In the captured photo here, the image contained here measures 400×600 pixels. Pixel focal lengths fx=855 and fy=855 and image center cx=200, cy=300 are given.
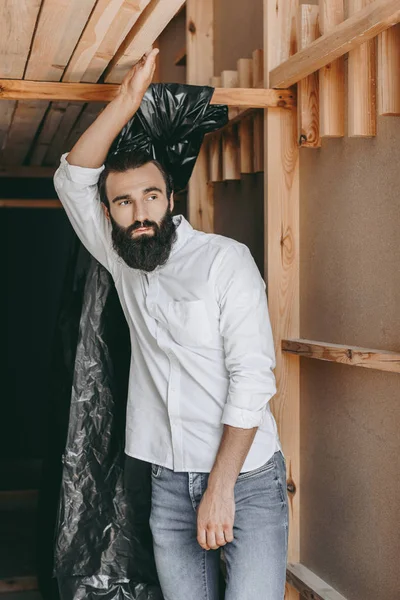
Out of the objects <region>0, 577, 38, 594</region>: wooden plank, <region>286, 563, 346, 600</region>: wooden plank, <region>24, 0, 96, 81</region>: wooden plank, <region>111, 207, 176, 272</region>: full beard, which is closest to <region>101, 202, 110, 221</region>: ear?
<region>111, 207, 176, 272</region>: full beard

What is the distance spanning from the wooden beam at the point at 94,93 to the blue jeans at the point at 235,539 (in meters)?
1.10

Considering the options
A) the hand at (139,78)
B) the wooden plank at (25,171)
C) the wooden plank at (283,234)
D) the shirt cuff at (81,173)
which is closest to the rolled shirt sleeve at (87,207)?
the shirt cuff at (81,173)

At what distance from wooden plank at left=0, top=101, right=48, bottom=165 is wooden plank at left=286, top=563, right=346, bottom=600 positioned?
73.0 inches

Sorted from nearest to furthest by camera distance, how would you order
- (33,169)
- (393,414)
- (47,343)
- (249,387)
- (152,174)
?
1. (249,387)
2. (393,414)
3. (152,174)
4. (33,169)
5. (47,343)

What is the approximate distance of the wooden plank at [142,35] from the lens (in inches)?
89.0

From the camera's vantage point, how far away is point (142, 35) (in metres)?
2.42

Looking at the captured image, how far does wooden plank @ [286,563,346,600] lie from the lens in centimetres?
266

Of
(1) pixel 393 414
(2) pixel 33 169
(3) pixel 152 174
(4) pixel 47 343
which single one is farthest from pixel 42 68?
(4) pixel 47 343

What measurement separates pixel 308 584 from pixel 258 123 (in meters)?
1.57

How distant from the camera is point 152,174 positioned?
2.43 m

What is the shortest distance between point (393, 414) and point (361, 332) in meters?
0.27

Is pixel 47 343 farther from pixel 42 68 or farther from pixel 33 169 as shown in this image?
pixel 42 68

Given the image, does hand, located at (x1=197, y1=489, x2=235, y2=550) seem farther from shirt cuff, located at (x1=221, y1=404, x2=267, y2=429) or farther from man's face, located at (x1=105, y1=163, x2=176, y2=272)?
man's face, located at (x1=105, y1=163, x2=176, y2=272)

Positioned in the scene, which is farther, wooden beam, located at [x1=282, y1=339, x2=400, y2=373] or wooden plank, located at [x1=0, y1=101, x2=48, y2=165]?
wooden plank, located at [x1=0, y1=101, x2=48, y2=165]
